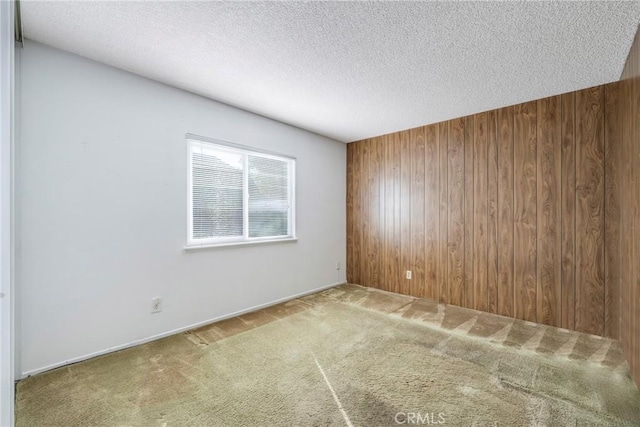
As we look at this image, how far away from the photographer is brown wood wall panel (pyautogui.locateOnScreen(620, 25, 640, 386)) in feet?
6.11

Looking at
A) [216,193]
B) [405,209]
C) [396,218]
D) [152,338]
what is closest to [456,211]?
[405,209]

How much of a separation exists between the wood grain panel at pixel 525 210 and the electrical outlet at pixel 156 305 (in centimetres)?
366


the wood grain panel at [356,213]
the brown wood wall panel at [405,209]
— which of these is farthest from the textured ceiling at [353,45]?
the wood grain panel at [356,213]

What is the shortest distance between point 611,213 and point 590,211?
0.46ft

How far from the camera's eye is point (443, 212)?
140 inches

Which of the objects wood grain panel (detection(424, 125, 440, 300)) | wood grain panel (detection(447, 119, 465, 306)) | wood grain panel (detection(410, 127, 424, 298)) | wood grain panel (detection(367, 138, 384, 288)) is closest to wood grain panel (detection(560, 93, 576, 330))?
wood grain panel (detection(447, 119, 465, 306))

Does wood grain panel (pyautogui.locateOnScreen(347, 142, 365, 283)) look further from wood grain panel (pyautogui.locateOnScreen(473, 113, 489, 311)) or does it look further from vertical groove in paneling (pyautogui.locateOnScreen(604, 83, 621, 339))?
vertical groove in paneling (pyautogui.locateOnScreen(604, 83, 621, 339))

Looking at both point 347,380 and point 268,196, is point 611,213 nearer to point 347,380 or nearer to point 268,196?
point 347,380

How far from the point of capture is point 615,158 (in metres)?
2.47

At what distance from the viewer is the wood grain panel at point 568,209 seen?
2.72 metres

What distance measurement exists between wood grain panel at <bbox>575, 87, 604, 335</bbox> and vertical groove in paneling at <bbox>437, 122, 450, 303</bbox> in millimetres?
1226

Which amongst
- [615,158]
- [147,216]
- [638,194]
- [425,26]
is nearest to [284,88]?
[425,26]

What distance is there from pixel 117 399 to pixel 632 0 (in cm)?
383

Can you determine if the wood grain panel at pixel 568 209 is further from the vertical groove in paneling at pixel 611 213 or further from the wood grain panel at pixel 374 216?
the wood grain panel at pixel 374 216
